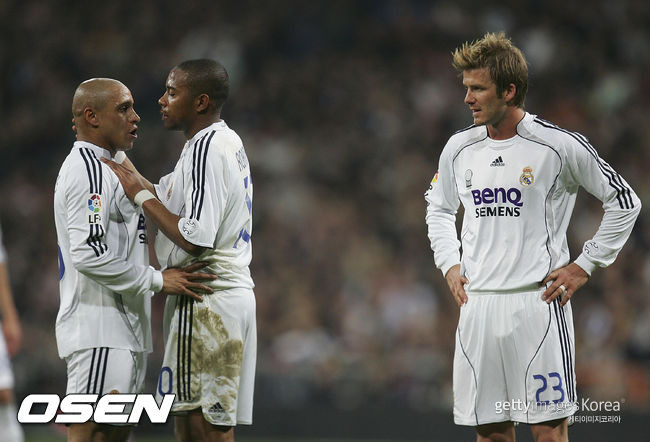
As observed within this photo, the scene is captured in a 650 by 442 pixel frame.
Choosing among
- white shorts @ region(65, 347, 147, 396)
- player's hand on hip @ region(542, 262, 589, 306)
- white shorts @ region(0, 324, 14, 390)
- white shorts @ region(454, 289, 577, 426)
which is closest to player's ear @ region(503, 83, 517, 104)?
player's hand on hip @ region(542, 262, 589, 306)

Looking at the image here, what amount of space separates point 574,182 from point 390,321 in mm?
6273

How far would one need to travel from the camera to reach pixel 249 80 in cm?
1347

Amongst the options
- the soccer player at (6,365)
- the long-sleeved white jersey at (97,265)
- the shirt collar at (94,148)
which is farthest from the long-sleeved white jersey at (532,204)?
the soccer player at (6,365)

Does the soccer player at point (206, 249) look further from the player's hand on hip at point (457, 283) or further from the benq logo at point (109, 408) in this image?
the player's hand on hip at point (457, 283)

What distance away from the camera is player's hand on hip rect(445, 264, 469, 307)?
488cm

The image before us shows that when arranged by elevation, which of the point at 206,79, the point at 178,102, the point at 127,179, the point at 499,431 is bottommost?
the point at 499,431

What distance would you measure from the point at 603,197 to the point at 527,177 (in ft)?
1.47

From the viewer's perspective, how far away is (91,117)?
483 cm

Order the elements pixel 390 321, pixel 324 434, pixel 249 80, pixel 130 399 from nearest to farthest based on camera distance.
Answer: pixel 130 399 → pixel 324 434 → pixel 390 321 → pixel 249 80

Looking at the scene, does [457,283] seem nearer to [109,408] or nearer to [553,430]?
[553,430]

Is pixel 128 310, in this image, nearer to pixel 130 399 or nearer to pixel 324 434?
pixel 130 399

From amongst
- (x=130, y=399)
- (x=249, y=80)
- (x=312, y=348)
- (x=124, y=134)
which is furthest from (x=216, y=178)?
(x=249, y=80)

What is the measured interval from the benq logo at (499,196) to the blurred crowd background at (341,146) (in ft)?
15.7

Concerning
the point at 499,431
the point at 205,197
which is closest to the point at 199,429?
the point at 205,197
